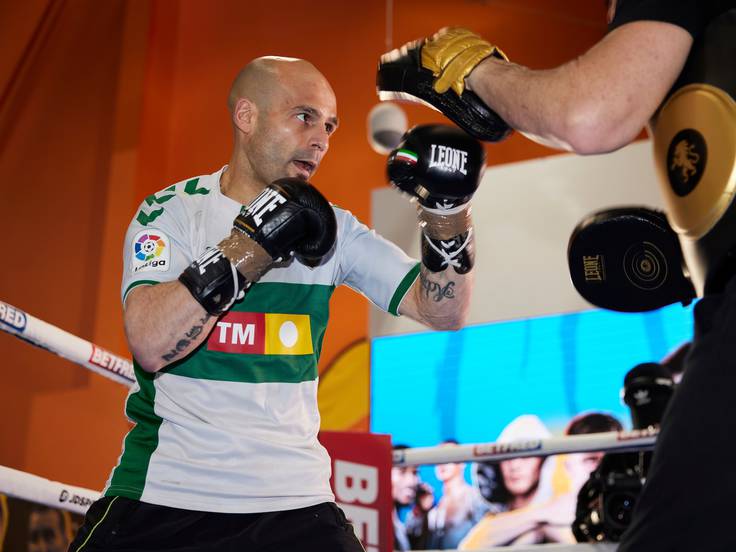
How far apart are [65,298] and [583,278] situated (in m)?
5.20

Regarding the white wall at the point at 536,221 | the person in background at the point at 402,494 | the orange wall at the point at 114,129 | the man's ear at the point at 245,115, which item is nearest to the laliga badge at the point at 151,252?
the man's ear at the point at 245,115

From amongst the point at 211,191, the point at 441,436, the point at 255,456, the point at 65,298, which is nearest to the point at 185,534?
the point at 255,456

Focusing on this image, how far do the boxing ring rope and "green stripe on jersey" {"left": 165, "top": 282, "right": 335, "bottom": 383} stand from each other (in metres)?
0.64

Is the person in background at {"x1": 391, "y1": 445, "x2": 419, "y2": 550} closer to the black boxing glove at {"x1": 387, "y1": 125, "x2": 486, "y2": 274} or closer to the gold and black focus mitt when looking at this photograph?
the black boxing glove at {"x1": 387, "y1": 125, "x2": 486, "y2": 274}

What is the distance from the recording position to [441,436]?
5.10 metres

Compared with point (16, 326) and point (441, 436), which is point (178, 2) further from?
point (16, 326)

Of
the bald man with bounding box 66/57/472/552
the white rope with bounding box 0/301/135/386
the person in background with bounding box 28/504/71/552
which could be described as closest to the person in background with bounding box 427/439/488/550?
the person in background with bounding box 28/504/71/552

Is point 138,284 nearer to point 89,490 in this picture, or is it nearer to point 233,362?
point 233,362

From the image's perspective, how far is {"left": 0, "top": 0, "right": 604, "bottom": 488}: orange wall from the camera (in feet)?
18.8

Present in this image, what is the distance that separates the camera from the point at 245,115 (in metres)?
2.21

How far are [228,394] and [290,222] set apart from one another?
0.39m

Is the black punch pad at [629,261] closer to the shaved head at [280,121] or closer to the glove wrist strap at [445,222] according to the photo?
the glove wrist strap at [445,222]

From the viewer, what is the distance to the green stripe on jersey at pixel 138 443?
1.68 meters

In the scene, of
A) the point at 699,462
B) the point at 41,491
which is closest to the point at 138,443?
the point at 41,491
